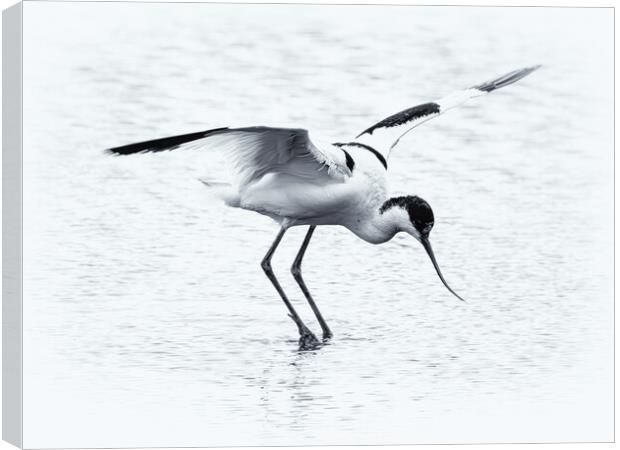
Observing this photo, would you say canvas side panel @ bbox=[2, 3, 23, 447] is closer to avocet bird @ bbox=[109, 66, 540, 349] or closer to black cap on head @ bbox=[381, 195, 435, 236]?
avocet bird @ bbox=[109, 66, 540, 349]

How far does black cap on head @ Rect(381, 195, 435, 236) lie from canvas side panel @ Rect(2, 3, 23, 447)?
6.59 ft

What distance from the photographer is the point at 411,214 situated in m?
10.0

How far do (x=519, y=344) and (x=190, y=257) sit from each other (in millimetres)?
1901

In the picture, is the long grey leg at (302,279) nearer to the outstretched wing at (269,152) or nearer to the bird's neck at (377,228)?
the bird's neck at (377,228)

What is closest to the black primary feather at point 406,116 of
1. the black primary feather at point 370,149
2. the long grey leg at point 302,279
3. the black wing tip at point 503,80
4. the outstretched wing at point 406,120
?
the outstretched wing at point 406,120

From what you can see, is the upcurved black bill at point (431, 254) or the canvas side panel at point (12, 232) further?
the upcurved black bill at point (431, 254)

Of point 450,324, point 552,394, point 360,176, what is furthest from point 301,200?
point 552,394

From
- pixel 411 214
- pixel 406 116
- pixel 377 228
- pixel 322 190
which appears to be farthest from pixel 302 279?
pixel 406 116

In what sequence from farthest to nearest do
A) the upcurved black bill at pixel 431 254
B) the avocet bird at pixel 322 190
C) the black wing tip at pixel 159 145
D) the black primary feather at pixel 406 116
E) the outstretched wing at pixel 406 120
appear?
the black primary feather at pixel 406 116, the outstretched wing at pixel 406 120, the upcurved black bill at pixel 431 254, the avocet bird at pixel 322 190, the black wing tip at pixel 159 145

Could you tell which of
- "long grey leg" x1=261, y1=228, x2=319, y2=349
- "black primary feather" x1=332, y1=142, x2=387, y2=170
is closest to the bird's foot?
"long grey leg" x1=261, y1=228, x2=319, y2=349

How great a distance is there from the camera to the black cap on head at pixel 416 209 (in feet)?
32.8

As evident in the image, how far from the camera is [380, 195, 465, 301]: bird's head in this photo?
1002 centimetres

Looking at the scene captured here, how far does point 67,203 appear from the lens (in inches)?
399

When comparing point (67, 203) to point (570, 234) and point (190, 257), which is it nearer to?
point (190, 257)
